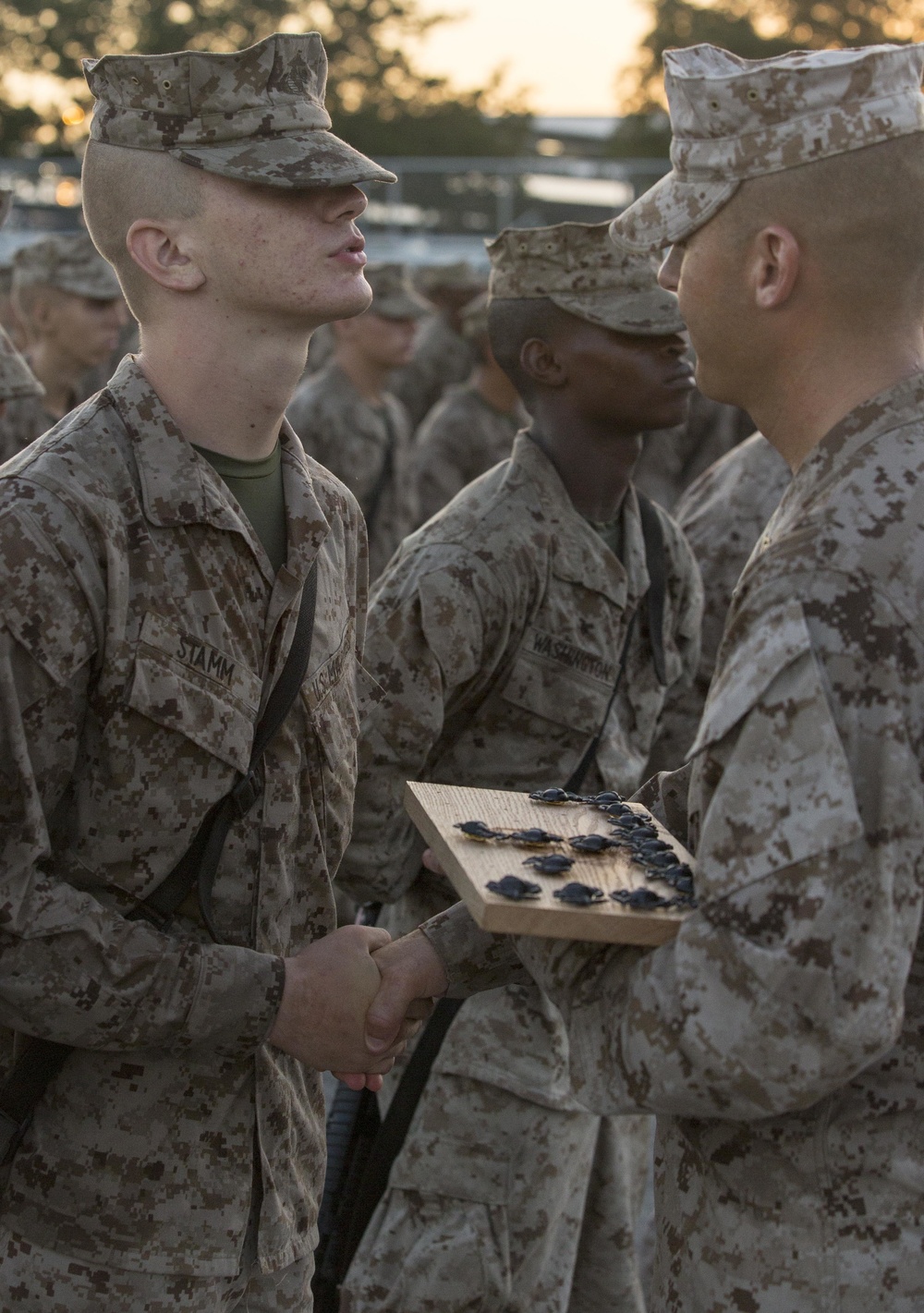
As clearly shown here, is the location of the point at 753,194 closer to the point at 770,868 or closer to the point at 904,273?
the point at 904,273

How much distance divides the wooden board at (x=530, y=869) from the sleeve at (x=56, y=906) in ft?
1.57

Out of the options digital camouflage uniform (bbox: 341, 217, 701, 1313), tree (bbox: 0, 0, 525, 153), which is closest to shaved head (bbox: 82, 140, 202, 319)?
digital camouflage uniform (bbox: 341, 217, 701, 1313)

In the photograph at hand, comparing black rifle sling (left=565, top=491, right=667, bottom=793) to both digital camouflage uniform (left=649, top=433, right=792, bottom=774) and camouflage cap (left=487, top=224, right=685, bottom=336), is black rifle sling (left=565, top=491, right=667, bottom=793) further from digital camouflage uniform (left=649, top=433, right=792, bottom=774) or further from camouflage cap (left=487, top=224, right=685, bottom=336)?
digital camouflage uniform (left=649, top=433, right=792, bottom=774)

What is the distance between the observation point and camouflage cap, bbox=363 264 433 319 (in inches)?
428

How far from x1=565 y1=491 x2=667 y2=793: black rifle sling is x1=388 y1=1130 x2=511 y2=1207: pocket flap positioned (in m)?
0.90

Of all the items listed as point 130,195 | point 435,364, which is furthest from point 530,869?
point 435,364

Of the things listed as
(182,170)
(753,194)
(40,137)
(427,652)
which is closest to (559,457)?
(427,652)

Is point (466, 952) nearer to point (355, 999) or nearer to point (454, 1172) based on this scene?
point (355, 999)

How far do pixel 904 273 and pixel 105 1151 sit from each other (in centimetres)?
191

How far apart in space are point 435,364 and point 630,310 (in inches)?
454

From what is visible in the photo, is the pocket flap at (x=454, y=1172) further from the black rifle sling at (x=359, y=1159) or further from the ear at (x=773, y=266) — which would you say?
the ear at (x=773, y=266)

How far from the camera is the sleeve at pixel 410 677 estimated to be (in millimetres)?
3988

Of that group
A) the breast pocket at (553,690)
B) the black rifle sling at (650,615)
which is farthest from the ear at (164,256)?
the black rifle sling at (650,615)

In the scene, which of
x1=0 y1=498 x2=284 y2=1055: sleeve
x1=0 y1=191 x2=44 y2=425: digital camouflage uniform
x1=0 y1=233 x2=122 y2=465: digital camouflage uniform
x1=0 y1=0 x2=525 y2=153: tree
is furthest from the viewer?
x1=0 y1=0 x2=525 y2=153: tree
